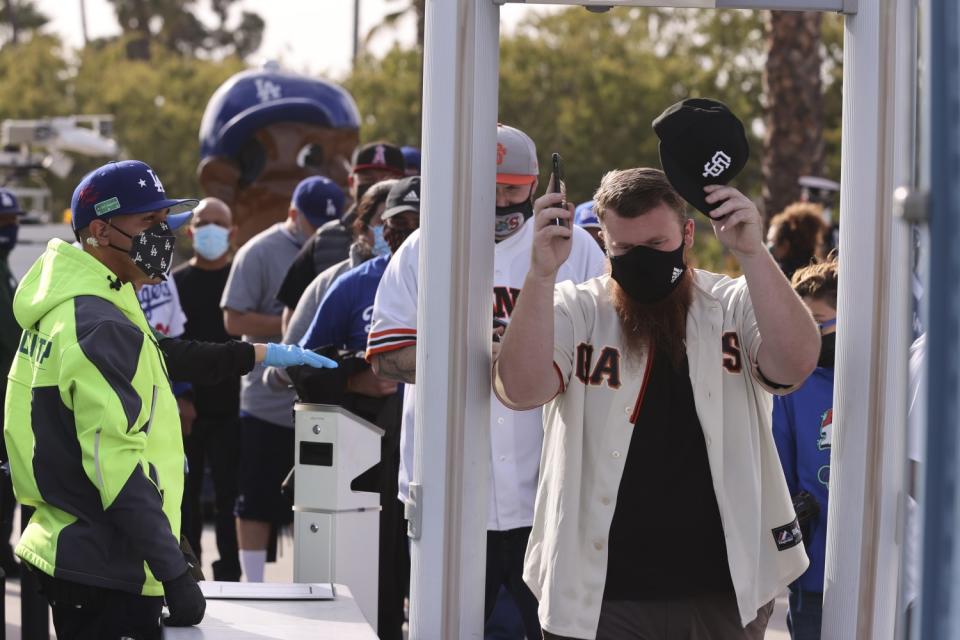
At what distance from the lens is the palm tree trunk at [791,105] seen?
528 inches

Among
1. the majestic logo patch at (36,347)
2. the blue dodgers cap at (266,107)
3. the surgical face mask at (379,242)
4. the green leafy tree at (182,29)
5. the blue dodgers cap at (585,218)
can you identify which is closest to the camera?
the majestic logo patch at (36,347)

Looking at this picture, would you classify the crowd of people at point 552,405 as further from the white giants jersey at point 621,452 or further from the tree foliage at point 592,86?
the tree foliage at point 592,86

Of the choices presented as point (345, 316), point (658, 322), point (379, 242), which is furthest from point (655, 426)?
point (379, 242)

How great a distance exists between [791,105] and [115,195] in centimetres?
1029

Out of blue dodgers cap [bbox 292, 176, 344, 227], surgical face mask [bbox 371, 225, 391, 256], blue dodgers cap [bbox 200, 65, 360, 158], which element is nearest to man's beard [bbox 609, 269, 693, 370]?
surgical face mask [bbox 371, 225, 391, 256]

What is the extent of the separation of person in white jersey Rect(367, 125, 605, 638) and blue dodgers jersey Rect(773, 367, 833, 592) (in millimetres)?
811

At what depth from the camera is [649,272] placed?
3285 millimetres

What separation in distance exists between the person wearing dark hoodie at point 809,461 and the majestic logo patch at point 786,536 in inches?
52.5

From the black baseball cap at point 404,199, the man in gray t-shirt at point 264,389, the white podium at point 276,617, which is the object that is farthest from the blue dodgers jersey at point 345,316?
the white podium at point 276,617

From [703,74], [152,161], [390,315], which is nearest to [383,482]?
[390,315]

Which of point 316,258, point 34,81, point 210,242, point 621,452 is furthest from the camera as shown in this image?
point 34,81

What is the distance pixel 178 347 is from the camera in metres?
4.57

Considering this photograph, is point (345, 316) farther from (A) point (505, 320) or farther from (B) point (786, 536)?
(B) point (786, 536)

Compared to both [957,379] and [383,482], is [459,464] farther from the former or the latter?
[383,482]
